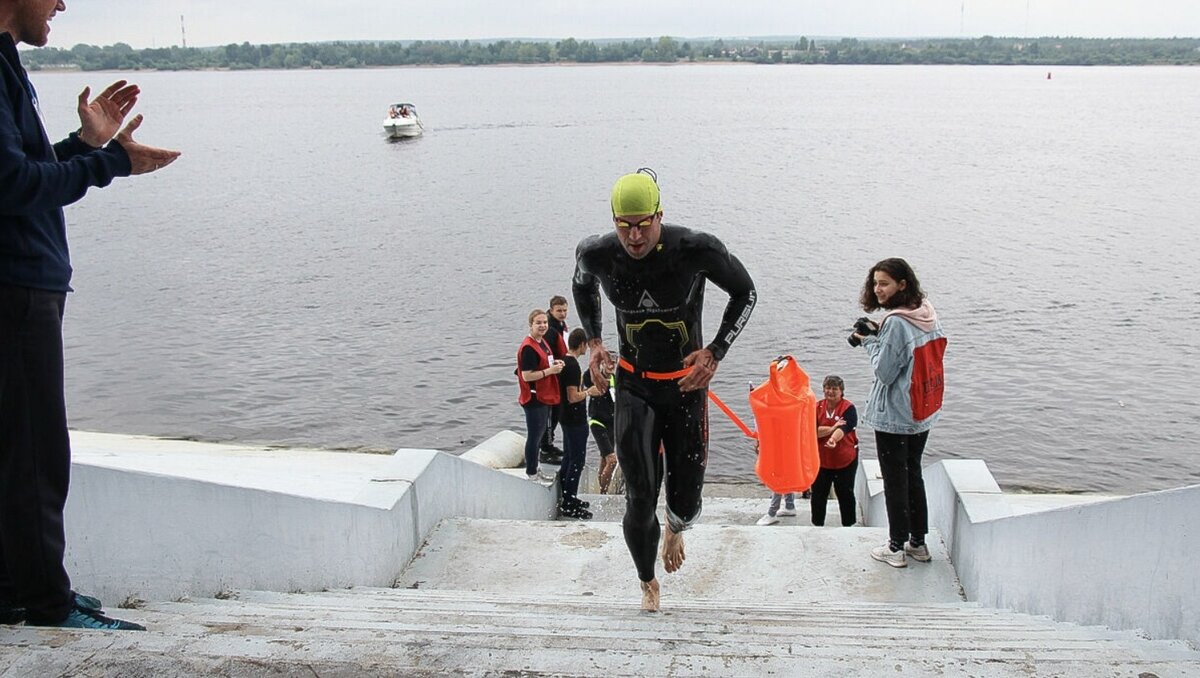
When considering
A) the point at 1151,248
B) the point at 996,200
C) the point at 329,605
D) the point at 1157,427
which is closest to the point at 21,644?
the point at 329,605

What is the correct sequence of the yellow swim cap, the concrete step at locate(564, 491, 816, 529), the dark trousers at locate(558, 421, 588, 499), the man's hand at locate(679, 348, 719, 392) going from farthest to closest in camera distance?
the concrete step at locate(564, 491, 816, 529) < the dark trousers at locate(558, 421, 588, 499) < the man's hand at locate(679, 348, 719, 392) < the yellow swim cap

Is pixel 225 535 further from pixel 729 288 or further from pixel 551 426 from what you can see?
pixel 551 426

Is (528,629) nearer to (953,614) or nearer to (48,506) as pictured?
(48,506)

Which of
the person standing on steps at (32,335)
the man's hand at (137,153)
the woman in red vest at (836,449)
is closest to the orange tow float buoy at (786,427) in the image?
the woman in red vest at (836,449)

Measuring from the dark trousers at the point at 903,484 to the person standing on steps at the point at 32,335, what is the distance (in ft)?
15.6

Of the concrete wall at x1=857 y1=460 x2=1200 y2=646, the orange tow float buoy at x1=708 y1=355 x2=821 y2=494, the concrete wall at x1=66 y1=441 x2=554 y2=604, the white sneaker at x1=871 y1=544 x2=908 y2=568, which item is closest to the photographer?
the concrete wall at x1=857 y1=460 x2=1200 y2=646

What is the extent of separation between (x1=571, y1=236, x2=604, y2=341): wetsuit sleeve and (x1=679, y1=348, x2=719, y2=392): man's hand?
2.08ft

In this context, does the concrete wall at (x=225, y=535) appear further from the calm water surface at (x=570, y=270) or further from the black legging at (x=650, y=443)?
the calm water surface at (x=570, y=270)

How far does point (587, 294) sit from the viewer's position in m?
5.96

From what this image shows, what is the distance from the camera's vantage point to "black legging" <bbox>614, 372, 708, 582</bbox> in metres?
5.56

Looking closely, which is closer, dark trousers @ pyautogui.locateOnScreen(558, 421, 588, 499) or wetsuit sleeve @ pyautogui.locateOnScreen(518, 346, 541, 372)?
wetsuit sleeve @ pyautogui.locateOnScreen(518, 346, 541, 372)

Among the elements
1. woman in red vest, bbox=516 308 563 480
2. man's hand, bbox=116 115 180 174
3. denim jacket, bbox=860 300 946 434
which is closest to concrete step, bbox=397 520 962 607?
denim jacket, bbox=860 300 946 434

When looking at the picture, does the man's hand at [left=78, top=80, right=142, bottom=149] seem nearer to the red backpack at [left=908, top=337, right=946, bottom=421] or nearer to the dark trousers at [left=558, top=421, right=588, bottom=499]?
the red backpack at [left=908, top=337, right=946, bottom=421]

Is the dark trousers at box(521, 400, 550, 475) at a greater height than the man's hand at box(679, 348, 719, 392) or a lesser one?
lesser
